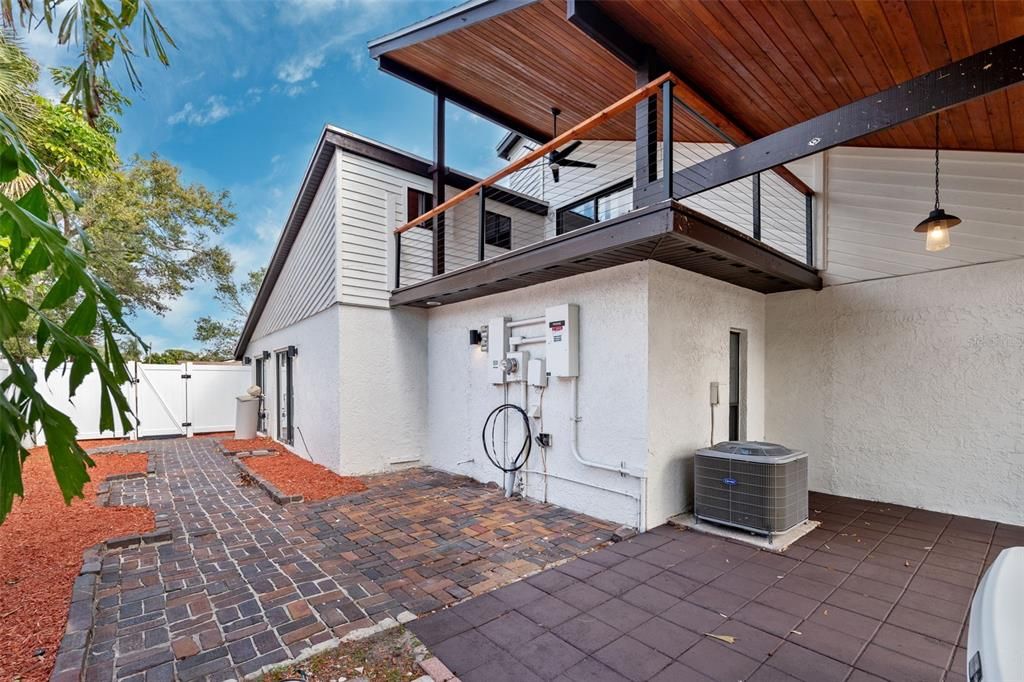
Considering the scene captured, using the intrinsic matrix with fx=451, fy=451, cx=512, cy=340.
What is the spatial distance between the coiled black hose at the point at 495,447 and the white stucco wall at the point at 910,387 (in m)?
3.21

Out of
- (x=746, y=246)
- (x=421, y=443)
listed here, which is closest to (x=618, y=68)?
(x=746, y=246)

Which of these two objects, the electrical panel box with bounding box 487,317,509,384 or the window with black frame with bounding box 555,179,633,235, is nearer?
the electrical panel box with bounding box 487,317,509,384

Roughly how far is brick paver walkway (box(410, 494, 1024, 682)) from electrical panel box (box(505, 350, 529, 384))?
7.36 ft

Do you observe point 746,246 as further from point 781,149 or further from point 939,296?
point 939,296

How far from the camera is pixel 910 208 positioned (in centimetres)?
486

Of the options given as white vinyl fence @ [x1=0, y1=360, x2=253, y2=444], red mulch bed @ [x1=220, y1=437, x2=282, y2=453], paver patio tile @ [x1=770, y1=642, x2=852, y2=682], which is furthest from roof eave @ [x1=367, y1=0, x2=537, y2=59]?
white vinyl fence @ [x1=0, y1=360, x2=253, y2=444]

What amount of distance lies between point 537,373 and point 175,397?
1120cm

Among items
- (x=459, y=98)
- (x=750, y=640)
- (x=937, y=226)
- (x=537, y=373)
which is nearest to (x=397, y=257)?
(x=459, y=98)

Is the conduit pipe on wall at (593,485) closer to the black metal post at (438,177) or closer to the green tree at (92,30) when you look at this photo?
the black metal post at (438,177)

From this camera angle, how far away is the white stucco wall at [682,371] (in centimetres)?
433

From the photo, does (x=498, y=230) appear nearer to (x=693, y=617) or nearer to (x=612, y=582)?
(x=612, y=582)

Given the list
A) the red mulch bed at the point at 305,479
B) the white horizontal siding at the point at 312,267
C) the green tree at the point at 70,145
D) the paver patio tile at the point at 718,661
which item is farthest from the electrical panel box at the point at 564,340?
the green tree at the point at 70,145

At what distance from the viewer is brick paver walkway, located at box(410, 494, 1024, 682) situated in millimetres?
2334

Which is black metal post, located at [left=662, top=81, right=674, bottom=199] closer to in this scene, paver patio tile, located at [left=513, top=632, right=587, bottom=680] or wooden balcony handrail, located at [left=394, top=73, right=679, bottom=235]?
wooden balcony handrail, located at [left=394, top=73, right=679, bottom=235]
